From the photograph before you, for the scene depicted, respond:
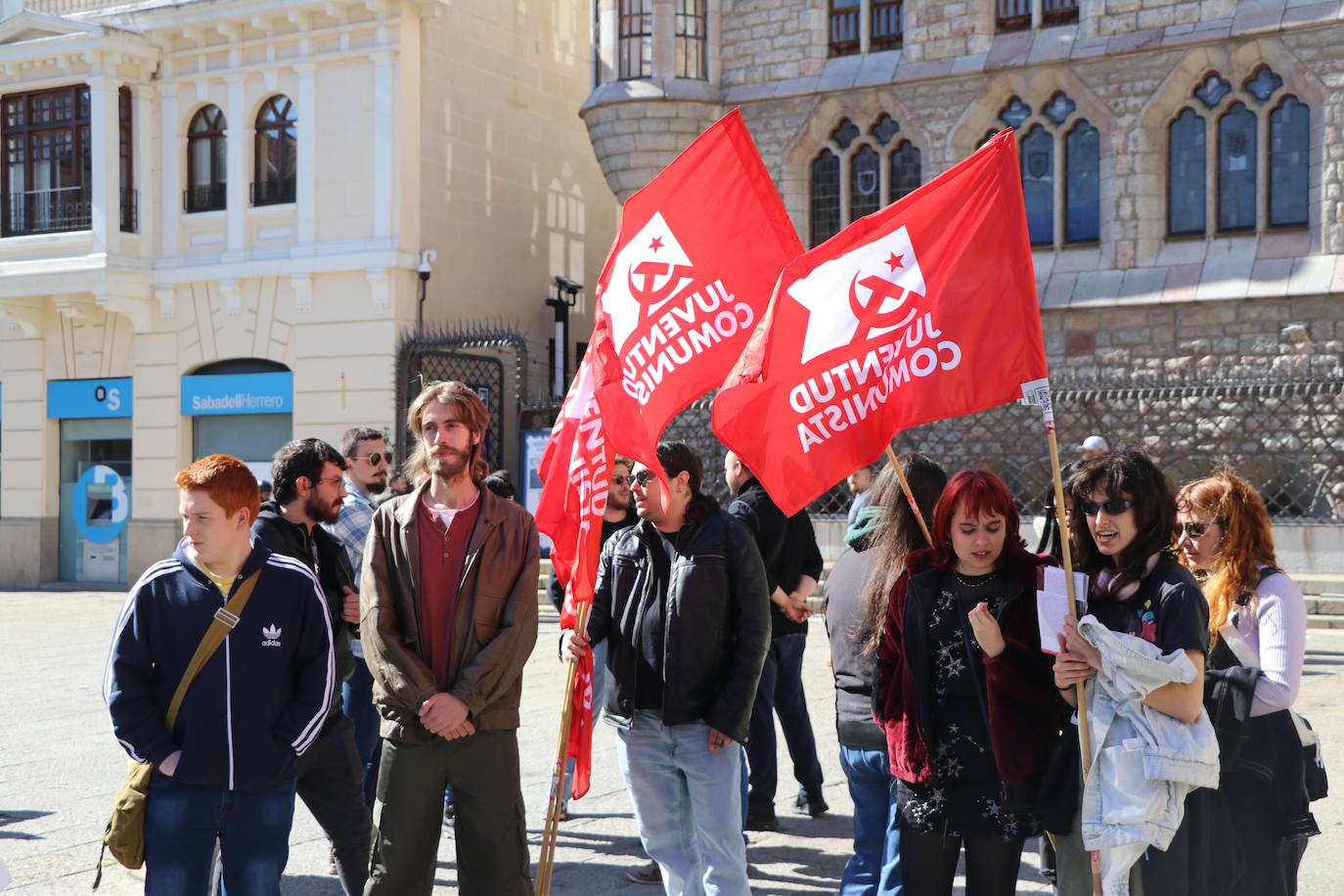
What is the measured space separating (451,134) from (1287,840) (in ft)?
63.6

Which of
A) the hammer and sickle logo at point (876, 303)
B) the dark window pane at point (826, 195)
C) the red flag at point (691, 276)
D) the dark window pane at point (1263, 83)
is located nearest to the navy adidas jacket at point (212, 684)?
the red flag at point (691, 276)

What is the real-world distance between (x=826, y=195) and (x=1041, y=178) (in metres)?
3.10

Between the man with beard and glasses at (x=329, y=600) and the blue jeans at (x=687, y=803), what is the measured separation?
990 millimetres

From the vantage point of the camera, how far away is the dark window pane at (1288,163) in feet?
59.7

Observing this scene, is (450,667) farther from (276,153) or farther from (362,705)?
(276,153)

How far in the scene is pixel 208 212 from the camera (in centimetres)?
2250

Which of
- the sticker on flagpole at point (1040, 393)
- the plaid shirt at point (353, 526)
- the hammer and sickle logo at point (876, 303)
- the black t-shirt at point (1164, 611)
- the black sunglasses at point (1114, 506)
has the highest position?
the hammer and sickle logo at point (876, 303)

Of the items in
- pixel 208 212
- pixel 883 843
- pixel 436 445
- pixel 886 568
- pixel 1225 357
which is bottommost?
pixel 883 843

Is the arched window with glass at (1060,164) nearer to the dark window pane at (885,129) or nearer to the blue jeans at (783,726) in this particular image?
the dark window pane at (885,129)

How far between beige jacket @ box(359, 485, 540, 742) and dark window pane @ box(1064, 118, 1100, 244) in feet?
54.1

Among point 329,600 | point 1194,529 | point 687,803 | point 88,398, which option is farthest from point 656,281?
point 88,398

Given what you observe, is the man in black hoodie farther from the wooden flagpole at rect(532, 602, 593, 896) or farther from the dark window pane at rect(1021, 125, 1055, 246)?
the dark window pane at rect(1021, 125, 1055, 246)

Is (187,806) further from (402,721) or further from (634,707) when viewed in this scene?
(634,707)

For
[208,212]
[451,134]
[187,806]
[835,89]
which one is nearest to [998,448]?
[835,89]
